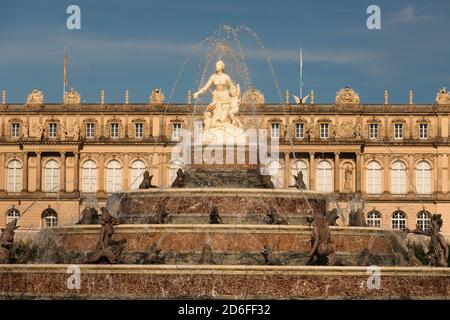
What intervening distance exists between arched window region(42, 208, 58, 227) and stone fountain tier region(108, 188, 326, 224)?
5695 centimetres

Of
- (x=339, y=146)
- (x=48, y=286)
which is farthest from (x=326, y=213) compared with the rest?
(x=339, y=146)

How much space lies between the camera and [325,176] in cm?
9462

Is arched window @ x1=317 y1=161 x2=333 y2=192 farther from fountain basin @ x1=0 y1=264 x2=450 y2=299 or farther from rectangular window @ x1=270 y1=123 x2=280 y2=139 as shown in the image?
fountain basin @ x1=0 y1=264 x2=450 y2=299

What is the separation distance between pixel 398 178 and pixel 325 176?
5.79 meters

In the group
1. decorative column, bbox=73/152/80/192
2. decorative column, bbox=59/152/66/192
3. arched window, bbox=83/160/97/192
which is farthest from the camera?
arched window, bbox=83/160/97/192

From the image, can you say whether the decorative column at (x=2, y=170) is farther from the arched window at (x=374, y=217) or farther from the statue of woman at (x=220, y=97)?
the statue of woman at (x=220, y=97)

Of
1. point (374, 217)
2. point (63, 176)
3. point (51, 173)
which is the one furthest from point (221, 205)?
point (51, 173)

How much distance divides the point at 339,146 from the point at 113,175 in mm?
17958

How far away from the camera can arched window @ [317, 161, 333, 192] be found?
94.4 meters

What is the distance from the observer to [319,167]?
94750 mm

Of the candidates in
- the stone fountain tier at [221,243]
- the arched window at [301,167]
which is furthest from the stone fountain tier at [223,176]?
the arched window at [301,167]

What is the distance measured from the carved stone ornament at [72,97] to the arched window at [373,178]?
23828 millimetres

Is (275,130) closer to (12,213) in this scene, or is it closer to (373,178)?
(373,178)

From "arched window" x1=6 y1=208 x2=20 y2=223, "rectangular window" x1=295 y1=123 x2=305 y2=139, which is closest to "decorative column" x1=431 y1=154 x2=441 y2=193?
"rectangular window" x1=295 y1=123 x2=305 y2=139
